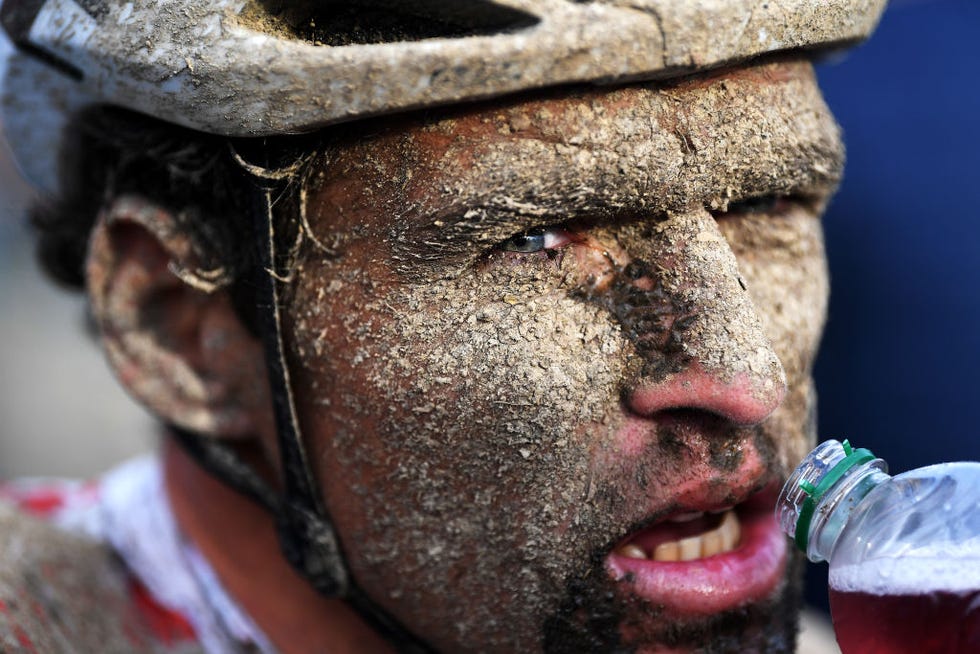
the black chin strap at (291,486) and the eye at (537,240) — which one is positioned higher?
the eye at (537,240)

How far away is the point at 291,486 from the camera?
156cm

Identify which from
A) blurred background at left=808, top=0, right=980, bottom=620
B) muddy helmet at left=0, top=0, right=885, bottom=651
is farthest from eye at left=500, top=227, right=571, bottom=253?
blurred background at left=808, top=0, right=980, bottom=620

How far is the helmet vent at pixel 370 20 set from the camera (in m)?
1.27

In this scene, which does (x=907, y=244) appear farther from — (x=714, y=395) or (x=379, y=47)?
(x=379, y=47)

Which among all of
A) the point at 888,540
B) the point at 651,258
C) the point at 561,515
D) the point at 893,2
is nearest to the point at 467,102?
the point at 651,258

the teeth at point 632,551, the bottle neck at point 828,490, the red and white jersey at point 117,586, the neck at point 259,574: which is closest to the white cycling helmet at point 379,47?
the bottle neck at point 828,490

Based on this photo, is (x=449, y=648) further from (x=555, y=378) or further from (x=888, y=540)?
(x=888, y=540)

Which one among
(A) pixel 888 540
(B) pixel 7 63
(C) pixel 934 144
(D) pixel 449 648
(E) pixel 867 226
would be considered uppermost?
(B) pixel 7 63

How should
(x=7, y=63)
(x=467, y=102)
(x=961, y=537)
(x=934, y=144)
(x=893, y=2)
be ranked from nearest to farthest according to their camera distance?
(x=961, y=537), (x=467, y=102), (x=7, y=63), (x=934, y=144), (x=893, y=2)

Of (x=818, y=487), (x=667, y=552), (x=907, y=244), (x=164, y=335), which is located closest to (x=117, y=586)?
(x=164, y=335)

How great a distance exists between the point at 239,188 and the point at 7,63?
548 mm

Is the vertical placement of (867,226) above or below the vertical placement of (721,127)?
below

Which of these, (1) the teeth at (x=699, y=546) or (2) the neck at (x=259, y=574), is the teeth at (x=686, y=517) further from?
(2) the neck at (x=259, y=574)

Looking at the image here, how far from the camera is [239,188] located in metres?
1.53
